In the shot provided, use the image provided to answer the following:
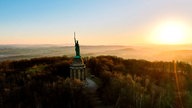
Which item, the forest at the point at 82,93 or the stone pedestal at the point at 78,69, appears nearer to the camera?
the forest at the point at 82,93

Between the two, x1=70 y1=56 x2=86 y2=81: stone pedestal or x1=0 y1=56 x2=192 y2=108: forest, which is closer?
x1=0 y1=56 x2=192 y2=108: forest

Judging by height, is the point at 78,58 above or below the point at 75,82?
above

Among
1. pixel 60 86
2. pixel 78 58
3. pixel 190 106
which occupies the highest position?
pixel 78 58

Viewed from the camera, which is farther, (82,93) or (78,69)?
(78,69)

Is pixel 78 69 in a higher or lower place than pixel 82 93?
higher

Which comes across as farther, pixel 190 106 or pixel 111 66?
pixel 111 66

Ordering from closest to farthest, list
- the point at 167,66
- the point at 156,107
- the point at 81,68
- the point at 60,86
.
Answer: the point at 156,107, the point at 60,86, the point at 81,68, the point at 167,66

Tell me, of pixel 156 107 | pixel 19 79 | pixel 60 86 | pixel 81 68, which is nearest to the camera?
Result: pixel 156 107

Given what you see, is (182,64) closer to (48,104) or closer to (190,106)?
(190,106)

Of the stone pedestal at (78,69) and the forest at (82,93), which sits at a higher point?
the stone pedestal at (78,69)

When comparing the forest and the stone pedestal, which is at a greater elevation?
the stone pedestal

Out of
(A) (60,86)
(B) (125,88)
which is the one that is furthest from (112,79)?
(A) (60,86)
